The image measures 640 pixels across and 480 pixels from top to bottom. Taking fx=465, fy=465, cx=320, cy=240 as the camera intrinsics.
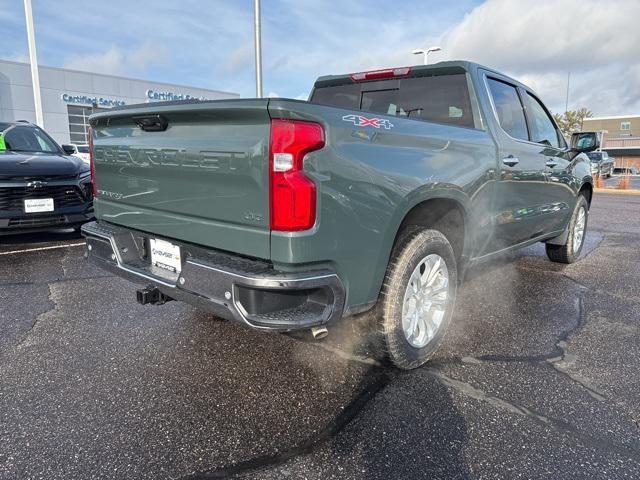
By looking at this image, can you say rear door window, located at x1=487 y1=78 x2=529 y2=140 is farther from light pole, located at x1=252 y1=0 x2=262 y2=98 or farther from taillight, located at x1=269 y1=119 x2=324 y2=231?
light pole, located at x1=252 y1=0 x2=262 y2=98

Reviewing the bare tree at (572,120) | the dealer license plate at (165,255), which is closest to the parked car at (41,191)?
the dealer license plate at (165,255)

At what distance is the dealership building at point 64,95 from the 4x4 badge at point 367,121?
940 inches

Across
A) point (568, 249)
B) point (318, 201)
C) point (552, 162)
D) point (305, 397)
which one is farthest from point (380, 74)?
point (568, 249)

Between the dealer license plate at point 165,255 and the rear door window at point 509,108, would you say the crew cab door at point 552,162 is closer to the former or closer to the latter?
the rear door window at point 509,108

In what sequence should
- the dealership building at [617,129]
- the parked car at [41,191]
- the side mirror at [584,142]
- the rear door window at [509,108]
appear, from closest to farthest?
the rear door window at [509,108] → the side mirror at [584,142] → the parked car at [41,191] → the dealership building at [617,129]

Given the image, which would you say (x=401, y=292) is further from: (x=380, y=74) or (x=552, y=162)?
(x=552, y=162)

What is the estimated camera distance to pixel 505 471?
196cm

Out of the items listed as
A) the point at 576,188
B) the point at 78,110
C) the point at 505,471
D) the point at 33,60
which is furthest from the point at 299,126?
the point at 78,110

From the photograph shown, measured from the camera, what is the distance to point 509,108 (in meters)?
3.90

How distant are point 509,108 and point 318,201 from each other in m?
2.62

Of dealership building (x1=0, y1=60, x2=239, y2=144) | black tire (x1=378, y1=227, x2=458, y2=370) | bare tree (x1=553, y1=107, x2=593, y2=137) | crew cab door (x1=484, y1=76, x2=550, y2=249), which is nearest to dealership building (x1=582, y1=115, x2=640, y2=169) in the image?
bare tree (x1=553, y1=107, x2=593, y2=137)

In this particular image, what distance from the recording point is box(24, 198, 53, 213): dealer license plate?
5.43 meters

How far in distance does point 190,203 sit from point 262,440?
123 cm

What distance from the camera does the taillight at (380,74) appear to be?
3689mm
